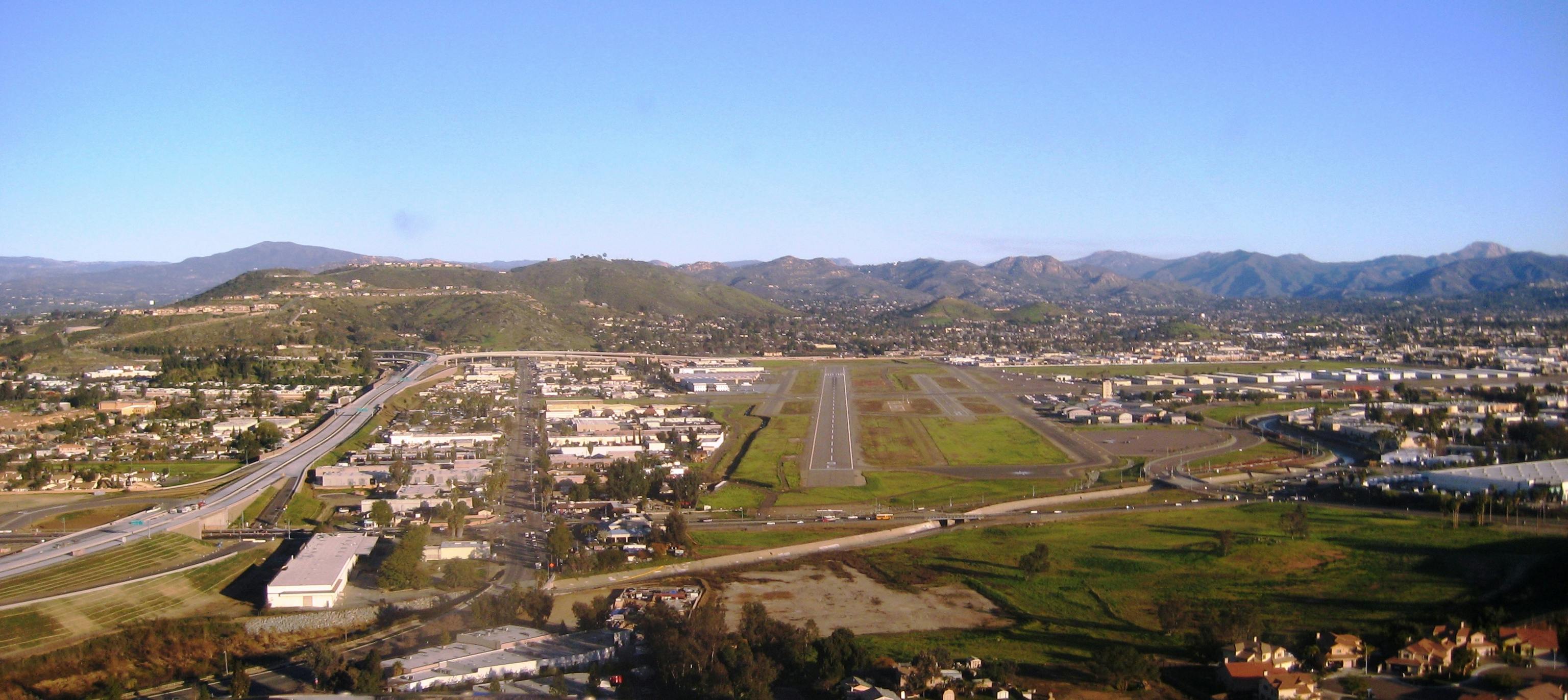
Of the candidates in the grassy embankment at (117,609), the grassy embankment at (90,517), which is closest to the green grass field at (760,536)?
the grassy embankment at (117,609)

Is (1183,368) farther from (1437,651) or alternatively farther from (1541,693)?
(1541,693)

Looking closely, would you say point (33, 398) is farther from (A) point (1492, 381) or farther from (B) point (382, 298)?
(A) point (1492, 381)

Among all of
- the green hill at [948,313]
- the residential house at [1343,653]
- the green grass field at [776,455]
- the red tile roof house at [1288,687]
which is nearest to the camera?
the red tile roof house at [1288,687]

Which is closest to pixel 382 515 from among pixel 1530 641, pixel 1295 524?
pixel 1295 524

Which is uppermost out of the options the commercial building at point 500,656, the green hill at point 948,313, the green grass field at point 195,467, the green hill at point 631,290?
the green hill at point 631,290

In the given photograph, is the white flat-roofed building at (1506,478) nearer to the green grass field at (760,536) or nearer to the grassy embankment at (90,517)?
the green grass field at (760,536)

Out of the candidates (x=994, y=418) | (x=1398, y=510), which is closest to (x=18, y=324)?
(x=994, y=418)

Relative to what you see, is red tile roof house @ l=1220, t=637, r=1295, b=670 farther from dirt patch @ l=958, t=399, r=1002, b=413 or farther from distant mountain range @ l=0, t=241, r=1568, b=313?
distant mountain range @ l=0, t=241, r=1568, b=313
